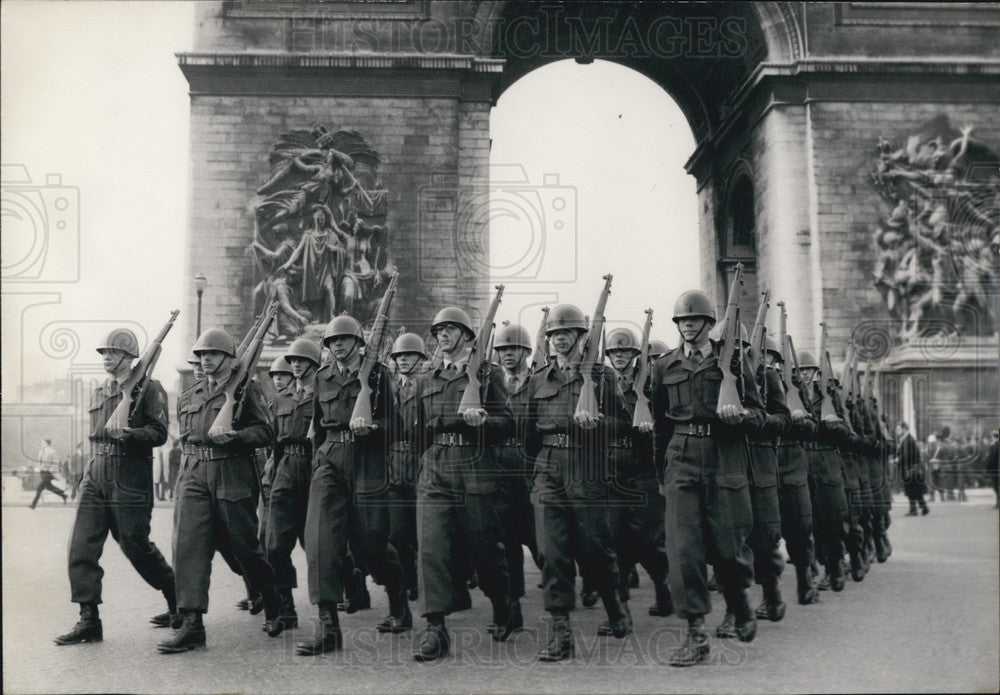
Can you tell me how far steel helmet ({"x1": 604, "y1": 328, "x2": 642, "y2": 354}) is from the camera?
31.8ft

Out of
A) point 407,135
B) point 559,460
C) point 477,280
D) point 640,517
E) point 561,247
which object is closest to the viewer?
point 559,460

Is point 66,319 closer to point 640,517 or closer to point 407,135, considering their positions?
point 640,517

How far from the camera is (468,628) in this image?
24.8 feet

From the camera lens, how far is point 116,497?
7211mm

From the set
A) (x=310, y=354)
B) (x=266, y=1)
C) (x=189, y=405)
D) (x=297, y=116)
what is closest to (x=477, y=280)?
(x=297, y=116)

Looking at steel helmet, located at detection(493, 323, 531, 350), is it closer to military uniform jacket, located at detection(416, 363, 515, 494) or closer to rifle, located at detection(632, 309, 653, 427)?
rifle, located at detection(632, 309, 653, 427)

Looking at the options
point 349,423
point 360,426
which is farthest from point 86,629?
point 360,426

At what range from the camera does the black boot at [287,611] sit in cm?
746

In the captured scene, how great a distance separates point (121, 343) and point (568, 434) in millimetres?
3757

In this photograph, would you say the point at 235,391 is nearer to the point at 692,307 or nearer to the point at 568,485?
the point at 568,485

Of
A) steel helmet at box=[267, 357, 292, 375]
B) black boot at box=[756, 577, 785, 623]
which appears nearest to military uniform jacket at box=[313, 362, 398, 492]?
steel helmet at box=[267, 357, 292, 375]

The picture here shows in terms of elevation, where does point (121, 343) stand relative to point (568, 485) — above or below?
above

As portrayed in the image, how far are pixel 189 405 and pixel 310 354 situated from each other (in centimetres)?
142

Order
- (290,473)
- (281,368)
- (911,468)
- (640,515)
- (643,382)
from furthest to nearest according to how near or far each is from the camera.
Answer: (911,468)
(281,368)
(643,382)
(640,515)
(290,473)
